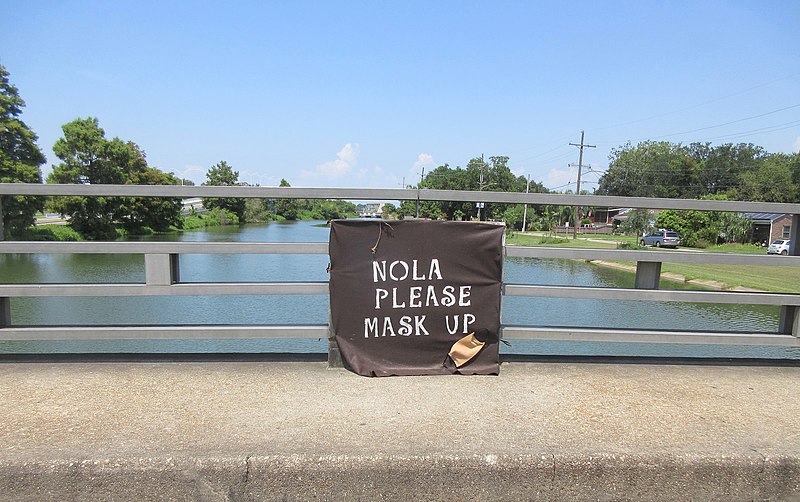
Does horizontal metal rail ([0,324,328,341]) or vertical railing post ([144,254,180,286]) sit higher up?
vertical railing post ([144,254,180,286])

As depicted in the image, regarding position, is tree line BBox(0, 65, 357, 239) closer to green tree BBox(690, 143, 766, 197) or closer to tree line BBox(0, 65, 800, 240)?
tree line BBox(0, 65, 800, 240)

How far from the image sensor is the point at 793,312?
3.52 metres

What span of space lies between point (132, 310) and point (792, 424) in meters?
10.4

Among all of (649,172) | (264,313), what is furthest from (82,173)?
(649,172)

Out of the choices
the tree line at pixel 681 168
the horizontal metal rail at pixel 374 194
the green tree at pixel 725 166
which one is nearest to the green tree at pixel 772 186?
the tree line at pixel 681 168

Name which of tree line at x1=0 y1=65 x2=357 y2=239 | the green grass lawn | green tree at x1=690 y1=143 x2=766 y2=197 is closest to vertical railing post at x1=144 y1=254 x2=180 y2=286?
the green grass lawn

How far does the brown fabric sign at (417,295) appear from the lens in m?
3.29

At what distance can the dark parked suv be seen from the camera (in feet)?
123

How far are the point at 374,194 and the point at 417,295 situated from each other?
75 centimetres

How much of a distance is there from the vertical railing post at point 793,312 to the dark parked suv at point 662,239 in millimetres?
35988

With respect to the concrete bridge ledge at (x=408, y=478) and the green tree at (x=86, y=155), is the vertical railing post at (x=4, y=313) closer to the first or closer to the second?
the concrete bridge ledge at (x=408, y=478)

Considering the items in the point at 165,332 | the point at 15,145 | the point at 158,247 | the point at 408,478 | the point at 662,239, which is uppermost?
the point at 15,145

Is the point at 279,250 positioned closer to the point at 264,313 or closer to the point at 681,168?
the point at 264,313

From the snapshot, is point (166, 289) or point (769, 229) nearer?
point (166, 289)
